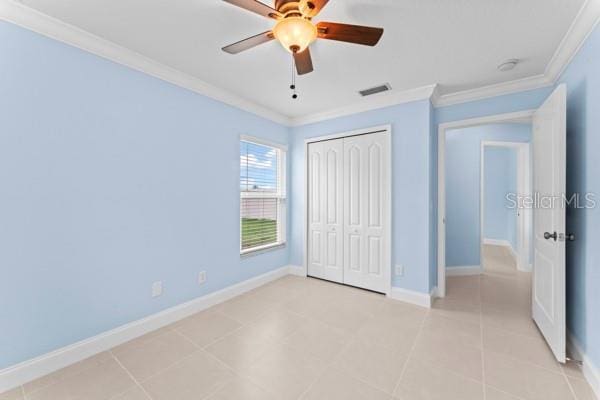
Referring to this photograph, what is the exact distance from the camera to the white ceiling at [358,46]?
1.69 m

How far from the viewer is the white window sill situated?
3.35m

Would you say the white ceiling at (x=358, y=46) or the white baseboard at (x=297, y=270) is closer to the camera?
the white ceiling at (x=358, y=46)

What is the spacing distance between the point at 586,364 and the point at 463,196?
282cm

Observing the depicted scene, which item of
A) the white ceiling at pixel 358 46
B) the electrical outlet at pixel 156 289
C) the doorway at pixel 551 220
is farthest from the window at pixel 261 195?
the doorway at pixel 551 220

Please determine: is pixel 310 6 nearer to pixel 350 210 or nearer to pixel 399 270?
pixel 350 210

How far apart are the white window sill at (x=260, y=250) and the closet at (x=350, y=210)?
0.48 metres

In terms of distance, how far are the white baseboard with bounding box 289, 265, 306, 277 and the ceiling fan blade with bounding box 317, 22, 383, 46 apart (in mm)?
3213

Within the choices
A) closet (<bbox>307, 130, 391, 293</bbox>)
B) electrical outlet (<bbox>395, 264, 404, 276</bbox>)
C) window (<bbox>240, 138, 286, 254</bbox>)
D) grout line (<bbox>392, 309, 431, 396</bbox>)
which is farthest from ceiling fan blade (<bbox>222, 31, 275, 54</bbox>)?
electrical outlet (<bbox>395, 264, 404, 276</bbox>)

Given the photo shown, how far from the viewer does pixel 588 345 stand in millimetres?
1762

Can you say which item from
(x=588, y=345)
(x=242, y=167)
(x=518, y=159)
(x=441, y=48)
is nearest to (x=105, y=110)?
(x=242, y=167)

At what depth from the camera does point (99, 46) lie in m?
2.03

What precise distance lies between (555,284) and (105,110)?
3910mm

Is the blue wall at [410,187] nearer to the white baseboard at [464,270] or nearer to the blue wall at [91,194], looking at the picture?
the white baseboard at [464,270]

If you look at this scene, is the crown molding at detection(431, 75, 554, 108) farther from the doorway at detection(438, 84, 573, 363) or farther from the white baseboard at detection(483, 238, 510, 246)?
the white baseboard at detection(483, 238, 510, 246)
